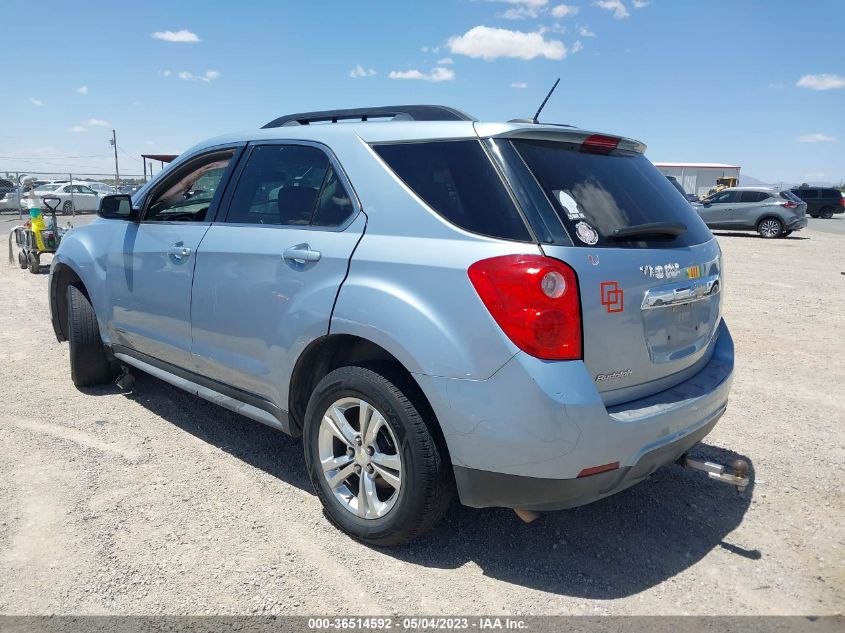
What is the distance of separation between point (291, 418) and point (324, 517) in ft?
1.70

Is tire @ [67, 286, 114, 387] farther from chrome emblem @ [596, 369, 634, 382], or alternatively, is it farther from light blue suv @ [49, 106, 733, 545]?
chrome emblem @ [596, 369, 634, 382]

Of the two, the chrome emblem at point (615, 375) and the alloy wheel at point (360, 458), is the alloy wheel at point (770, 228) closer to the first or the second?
the chrome emblem at point (615, 375)

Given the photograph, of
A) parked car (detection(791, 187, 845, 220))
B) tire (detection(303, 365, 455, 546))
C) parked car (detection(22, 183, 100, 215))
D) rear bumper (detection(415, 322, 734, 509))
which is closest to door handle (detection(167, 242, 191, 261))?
tire (detection(303, 365, 455, 546))

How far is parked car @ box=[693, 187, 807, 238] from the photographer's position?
2017 cm

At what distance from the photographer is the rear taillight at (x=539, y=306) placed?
229 cm

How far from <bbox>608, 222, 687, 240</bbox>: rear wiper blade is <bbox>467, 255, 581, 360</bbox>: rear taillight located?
38 centimetres

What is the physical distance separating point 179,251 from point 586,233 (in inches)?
93.9

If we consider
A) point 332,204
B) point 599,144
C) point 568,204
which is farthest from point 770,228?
point 332,204

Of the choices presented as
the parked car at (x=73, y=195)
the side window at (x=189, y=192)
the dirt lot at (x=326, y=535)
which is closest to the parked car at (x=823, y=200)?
the dirt lot at (x=326, y=535)

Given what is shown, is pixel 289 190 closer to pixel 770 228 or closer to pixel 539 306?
pixel 539 306

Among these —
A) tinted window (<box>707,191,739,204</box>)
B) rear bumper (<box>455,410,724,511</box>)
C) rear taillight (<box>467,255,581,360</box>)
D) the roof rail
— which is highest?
the roof rail

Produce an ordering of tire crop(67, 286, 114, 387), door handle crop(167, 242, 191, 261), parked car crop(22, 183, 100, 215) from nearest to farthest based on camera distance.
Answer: door handle crop(167, 242, 191, 261) < tire crop(67, 286, 114, 387) < parked car crop(22, 183, 100, 215)

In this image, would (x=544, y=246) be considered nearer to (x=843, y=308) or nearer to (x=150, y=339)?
(x=150, y=339)

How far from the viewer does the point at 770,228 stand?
67.4 feet
